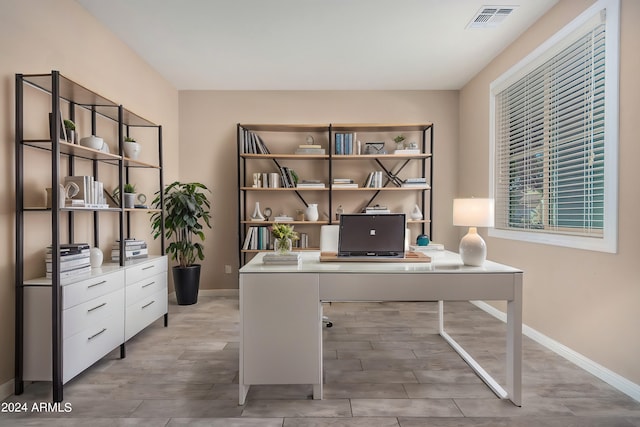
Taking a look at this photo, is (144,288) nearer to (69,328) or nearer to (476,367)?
(69,328)

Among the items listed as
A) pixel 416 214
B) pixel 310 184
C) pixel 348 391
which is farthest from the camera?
pixel 416 214

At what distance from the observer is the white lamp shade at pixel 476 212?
7.27 ft

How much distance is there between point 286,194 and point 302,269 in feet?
8.61

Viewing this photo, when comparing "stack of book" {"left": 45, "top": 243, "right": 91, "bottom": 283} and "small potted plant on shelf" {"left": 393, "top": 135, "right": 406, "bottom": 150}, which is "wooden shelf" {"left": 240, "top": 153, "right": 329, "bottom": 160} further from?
"stack of book" {"left": 45, "top": 243, "right": 91, "bottom": 283}

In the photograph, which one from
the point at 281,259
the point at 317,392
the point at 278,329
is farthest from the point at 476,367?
the point at 281,259

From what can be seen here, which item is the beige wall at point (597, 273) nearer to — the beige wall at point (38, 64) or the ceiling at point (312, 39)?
the ceiling at point (312, 39)

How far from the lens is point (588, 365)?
7.97ft

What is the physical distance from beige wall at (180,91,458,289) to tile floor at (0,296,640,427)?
167cm

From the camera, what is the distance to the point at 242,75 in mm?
4164

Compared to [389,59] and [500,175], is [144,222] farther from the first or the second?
[500,175]

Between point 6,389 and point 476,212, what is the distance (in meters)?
3.04

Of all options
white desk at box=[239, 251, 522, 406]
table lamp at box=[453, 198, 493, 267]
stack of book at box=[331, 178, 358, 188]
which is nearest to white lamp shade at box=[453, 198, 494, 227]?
table lamp at box=[453, 198, 493, 267]

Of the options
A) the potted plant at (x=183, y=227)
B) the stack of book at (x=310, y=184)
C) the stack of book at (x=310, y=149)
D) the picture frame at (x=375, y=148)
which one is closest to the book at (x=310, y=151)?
the stack of book at (x=310, y=149)

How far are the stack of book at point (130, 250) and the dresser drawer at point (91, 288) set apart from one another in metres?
0.33
